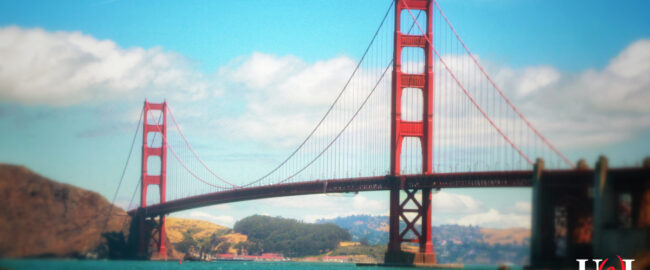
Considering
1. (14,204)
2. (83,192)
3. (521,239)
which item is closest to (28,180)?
(14,204)

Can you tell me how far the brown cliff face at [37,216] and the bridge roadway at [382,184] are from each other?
63.8ft

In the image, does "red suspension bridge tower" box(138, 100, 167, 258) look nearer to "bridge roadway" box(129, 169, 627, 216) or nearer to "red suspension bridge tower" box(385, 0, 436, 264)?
"bridge roadway" box(129, 169, 627, 216)

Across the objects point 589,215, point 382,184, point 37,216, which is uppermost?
point 382,184

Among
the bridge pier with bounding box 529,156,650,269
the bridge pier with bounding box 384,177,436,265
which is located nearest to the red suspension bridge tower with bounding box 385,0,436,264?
the bridge pier with bounding box 384,177,436,265

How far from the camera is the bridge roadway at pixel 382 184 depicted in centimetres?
5409

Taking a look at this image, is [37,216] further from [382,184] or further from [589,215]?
[589,215]

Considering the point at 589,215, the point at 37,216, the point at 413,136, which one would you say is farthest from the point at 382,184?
the point at 37,216

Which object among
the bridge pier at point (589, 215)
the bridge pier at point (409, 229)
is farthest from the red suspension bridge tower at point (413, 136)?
the bridge pier at point (589, 215)

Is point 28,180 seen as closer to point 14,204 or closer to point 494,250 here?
point 14,204

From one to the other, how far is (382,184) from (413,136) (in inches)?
185

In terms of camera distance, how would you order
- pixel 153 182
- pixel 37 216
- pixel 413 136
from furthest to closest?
pixel 153 182
pixel 413 136
pixel 37 216

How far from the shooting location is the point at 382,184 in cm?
7775

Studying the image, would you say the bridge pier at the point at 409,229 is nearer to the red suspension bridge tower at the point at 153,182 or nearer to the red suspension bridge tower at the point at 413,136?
the red suspension bridge tower at the point at 413,136

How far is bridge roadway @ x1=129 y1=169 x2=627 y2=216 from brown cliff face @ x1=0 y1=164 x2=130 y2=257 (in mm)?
19439
